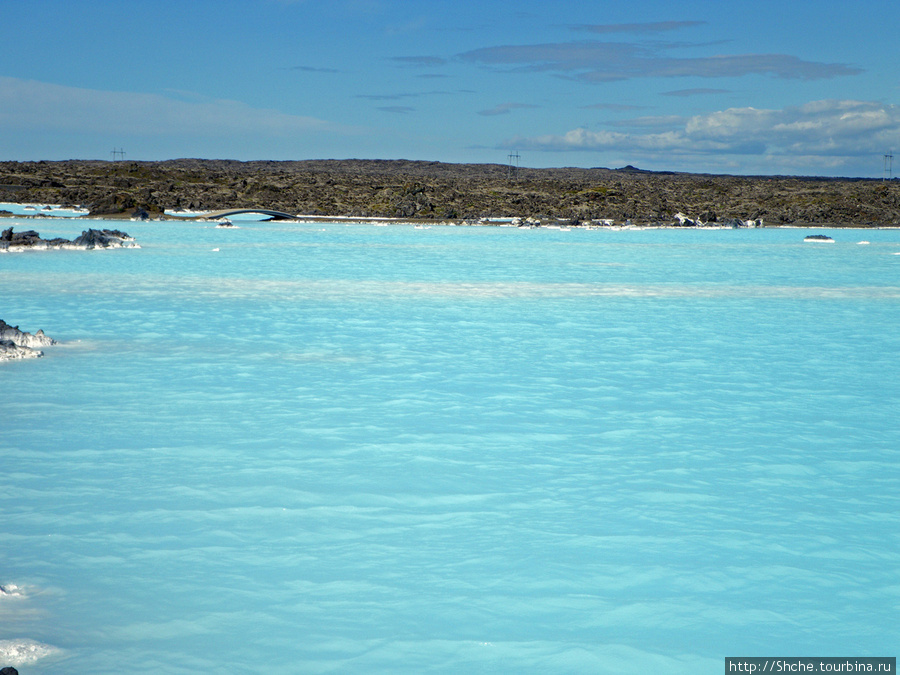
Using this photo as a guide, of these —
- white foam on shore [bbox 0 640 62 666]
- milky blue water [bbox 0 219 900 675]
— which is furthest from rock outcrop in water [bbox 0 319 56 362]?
white foam on shore [bbox 0 640 62 666]

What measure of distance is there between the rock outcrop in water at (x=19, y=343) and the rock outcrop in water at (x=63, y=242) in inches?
629

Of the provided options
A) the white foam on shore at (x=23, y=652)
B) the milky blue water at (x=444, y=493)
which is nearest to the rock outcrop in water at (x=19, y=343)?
the milky blue water at (x=444, y=493)

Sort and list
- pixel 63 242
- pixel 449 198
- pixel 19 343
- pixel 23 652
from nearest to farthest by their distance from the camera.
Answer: pixel 23 652, pixel 19 343, pixel 63 242, pixel 449 198

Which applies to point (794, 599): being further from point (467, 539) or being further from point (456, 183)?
point (456, 183)

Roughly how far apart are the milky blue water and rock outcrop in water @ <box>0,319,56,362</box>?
34 cm

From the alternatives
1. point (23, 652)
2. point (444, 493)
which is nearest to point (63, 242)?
point (444, 493)

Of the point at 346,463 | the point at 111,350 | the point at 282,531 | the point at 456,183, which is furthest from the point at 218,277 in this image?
the point at 456,183

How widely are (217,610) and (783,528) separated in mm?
3212

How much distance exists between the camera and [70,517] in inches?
203

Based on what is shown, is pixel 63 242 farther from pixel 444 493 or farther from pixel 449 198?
pixel 449 198

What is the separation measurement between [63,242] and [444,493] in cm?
2322

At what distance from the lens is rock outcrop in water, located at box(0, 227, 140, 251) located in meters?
24.7

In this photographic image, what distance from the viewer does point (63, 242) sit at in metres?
25.8

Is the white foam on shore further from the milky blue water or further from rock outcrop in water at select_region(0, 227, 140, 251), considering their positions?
rock outcrop in water at select_region(0, 227, 140, 251)
